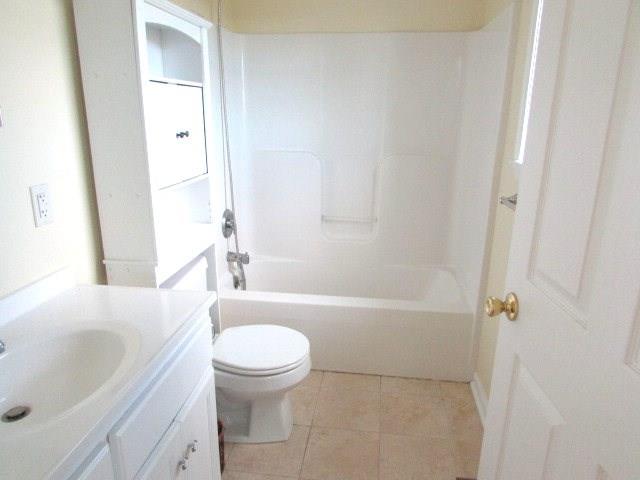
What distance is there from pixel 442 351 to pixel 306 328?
73cm

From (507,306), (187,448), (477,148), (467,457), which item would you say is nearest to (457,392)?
(467,457)

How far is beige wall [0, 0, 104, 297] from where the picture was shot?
117 centimetres

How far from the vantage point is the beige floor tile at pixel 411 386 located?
230cm

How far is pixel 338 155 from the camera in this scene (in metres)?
2.96

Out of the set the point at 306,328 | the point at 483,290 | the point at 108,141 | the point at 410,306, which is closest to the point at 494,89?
the point at 483,290

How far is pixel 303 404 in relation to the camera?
2.20 metres

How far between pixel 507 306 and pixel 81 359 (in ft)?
3.50

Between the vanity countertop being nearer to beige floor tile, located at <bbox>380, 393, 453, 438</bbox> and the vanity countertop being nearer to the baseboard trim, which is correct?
beige floor tile, located at <bbox>380, 393, 453, 438</bbox>

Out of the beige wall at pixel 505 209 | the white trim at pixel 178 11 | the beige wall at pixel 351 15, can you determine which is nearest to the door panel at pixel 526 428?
the beige wall at pixel 505 209

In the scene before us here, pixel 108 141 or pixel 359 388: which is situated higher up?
pixel 108 141

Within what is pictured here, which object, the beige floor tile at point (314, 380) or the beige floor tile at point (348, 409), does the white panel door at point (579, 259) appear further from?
the beige floor tile at point (314, 380)

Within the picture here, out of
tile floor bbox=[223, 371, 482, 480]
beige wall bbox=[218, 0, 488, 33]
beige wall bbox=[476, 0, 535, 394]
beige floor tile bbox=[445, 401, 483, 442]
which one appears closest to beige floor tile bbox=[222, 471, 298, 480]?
tile floor bbox=[223, 371, 482, 480]

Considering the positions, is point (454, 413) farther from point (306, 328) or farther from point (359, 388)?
point (306, 328)

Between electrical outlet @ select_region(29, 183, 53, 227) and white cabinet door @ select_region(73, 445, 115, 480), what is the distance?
74 centimetres
